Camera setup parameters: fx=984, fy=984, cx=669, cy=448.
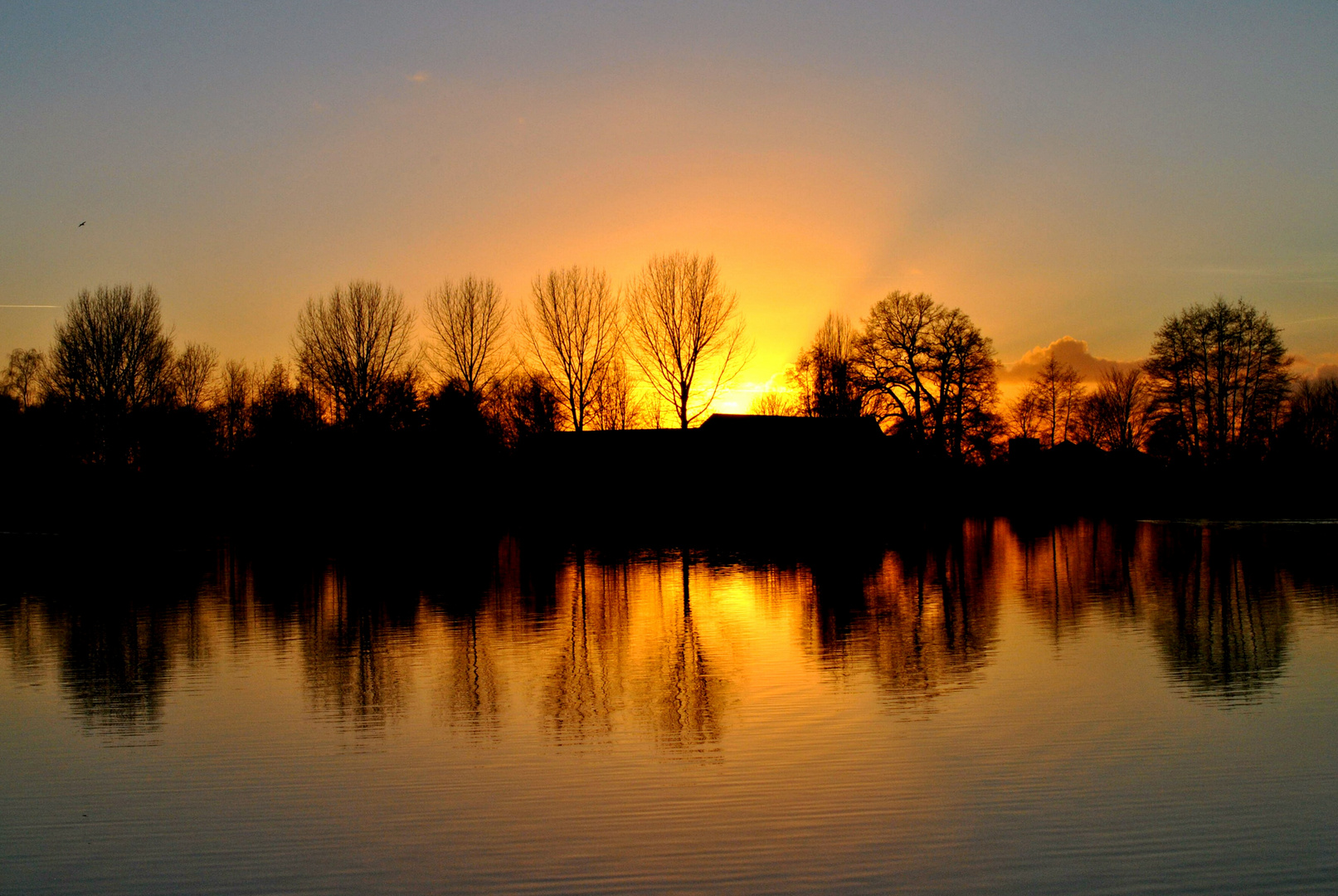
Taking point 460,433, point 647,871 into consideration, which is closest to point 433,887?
point 647,871

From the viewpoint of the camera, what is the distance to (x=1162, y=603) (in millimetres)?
17531

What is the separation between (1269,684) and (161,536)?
132ft

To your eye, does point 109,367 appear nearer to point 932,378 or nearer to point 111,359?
point 111,359

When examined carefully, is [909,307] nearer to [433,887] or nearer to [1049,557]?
[1049,557]

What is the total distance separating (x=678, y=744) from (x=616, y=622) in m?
7.59

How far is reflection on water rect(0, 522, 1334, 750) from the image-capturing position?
10969 mm

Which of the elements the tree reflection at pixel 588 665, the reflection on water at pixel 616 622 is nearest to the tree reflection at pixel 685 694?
the reflection on water at pixel 616 622

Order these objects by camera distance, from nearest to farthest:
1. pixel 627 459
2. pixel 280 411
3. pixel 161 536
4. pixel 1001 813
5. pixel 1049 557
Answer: pixel 1001 813 → pixel 1049 557 → pixel 161 536 → pixel 627 459 → pixel 280 411

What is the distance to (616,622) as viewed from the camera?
16391 millimetres

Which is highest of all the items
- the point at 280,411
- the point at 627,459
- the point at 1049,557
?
the point at 280,411

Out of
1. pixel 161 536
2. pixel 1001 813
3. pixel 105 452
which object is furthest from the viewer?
pixel 105 452

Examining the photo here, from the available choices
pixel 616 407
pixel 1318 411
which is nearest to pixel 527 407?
pixel 616 407

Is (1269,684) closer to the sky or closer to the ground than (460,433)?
closer to the ground

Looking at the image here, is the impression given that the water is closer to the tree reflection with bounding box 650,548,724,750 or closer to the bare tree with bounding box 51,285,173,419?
the tree reflection with bounding box 650,548,724,750
